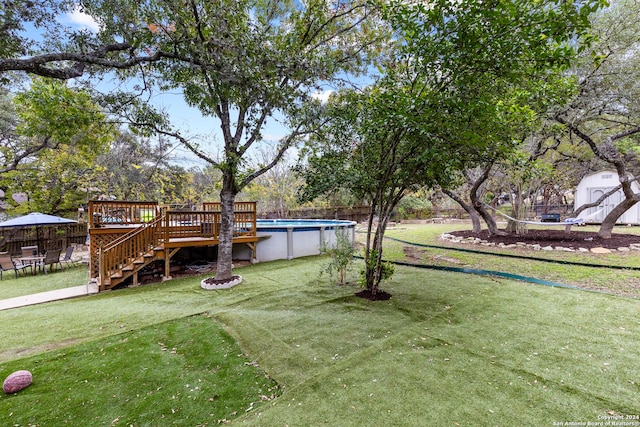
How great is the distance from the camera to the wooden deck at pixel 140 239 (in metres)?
6.16

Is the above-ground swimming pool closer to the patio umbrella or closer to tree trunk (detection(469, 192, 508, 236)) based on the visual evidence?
tree trunk (detection(469, 192, 508, 236))

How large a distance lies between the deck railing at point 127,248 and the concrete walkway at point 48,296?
0.43 m

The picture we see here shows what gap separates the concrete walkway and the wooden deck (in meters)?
0.27

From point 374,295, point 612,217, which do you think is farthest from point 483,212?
point 374,295

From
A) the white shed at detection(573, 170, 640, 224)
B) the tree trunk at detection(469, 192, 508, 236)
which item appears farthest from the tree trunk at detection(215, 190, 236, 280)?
the white shed at detection(573, 170, 640, 224)

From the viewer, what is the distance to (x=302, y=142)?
6.13 meters

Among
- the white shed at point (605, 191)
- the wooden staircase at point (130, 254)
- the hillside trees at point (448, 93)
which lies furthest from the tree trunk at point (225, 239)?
the white shed at point (605, 191)

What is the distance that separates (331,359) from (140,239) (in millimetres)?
5618

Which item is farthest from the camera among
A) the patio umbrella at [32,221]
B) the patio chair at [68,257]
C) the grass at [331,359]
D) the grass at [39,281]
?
the patio chair at [68,257]

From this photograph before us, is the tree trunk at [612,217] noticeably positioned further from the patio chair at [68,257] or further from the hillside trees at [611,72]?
the patio chair at [68,257]

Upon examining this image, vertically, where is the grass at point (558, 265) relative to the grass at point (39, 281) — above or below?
above

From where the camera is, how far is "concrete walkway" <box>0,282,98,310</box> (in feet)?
17.1

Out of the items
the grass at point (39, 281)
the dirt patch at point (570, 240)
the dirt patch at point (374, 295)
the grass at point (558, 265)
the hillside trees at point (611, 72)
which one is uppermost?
the hillside trees at point (611, 72)

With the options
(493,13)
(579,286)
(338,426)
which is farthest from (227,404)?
(579,286)
